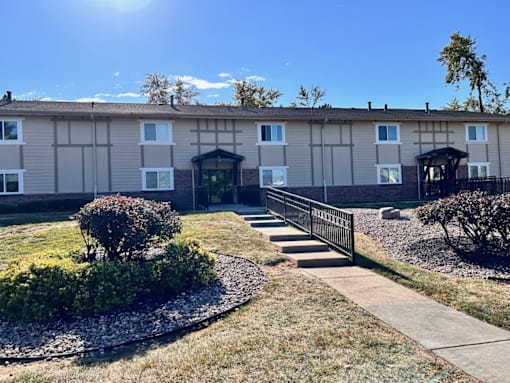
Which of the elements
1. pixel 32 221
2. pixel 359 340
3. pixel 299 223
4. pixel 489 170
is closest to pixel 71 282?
pixel 359 340

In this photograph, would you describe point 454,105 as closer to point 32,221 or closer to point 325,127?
point 325,127

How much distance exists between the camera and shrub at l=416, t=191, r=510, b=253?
7953 mm

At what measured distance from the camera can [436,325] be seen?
15.5 feet

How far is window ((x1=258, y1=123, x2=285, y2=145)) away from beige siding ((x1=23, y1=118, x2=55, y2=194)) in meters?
10.5

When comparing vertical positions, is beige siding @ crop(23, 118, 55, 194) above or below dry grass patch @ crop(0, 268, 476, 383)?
above

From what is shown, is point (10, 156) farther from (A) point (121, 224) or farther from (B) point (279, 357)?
(B) point (279, 357)

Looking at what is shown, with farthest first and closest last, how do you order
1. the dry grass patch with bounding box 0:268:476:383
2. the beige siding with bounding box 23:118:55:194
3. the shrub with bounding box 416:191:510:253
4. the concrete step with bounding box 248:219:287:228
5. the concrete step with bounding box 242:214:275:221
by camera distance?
the beige siding with bounding box 23:118:55:194 → the concrete step with bounding box 242:214:275:221 → the concrete step with bounding box 248:219:287:228 → the shrub with bounding box 416:191:510:253 → the dry grass patch with bounding box 0:268:476:383

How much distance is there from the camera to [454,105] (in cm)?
4350

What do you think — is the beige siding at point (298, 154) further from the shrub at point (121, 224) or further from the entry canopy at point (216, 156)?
the shrub at point (121, 224)

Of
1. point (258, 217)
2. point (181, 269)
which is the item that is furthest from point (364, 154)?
point (181, 269)

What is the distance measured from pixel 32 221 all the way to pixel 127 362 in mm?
11158

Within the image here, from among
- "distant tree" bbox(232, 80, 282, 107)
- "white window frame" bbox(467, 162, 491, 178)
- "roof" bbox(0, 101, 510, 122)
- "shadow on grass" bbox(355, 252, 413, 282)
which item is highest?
"distant tree" bbox(232, 80, 282, 107)

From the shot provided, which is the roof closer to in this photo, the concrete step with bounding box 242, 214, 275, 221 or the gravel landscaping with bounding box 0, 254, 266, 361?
the concrete step with bounding box 242, 214, 275, 221

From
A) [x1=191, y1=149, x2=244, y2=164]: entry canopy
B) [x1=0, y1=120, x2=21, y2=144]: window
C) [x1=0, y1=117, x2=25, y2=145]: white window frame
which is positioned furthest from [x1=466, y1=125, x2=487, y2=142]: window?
[x1=0, y1=120, x2=21, y2=144]: window
